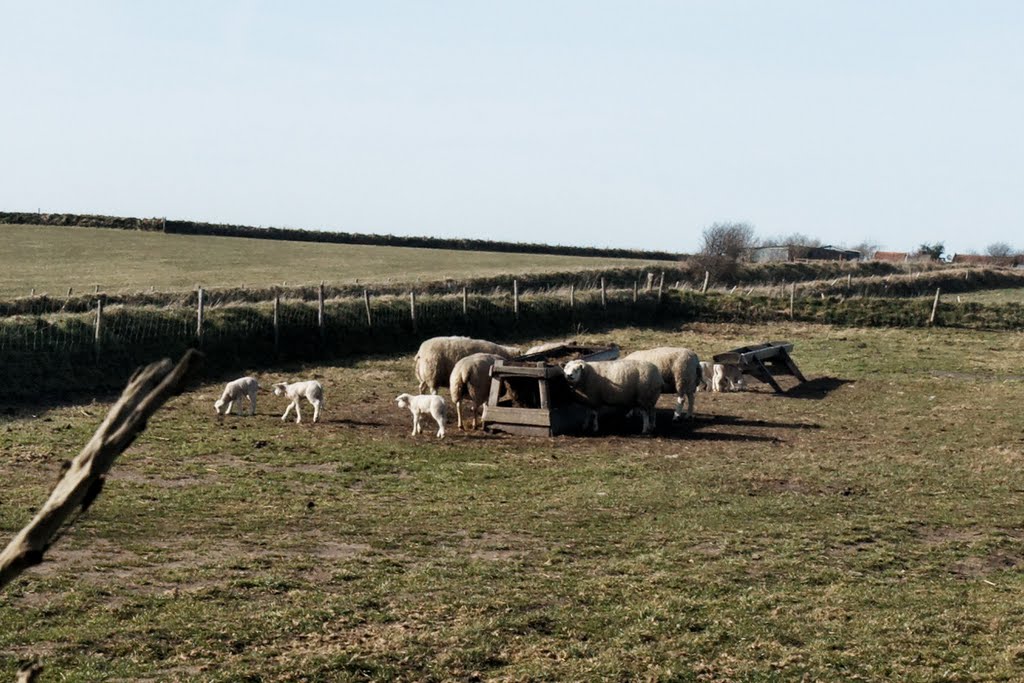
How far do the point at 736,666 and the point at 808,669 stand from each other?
0.57m

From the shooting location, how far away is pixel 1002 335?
38562 mm

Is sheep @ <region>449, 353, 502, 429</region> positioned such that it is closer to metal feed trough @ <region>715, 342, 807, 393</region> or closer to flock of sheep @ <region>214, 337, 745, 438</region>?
flock of sheep @ <region>214, 337, 745, 438</region>

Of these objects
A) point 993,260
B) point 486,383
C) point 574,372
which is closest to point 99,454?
point 574,372

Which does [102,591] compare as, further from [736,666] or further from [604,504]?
[604,504]

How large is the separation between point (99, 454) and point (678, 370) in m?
22.1

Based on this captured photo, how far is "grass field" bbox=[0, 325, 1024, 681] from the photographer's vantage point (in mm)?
9266

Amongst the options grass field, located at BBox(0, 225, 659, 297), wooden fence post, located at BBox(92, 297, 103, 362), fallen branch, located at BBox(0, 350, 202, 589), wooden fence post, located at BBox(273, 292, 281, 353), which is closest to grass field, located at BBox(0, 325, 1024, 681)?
wooden fence post, located at BBox(92, 297, 103, 362)

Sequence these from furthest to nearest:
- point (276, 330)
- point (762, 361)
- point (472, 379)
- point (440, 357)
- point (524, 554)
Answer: point (276, 330)
point (762, 361)
point (440, 357)
point (472, 379)
point (524, 554)

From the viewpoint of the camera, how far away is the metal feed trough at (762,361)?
88.1 feet

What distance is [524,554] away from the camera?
41.3 feet

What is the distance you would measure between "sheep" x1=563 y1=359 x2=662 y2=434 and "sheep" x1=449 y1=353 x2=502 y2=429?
171 cm

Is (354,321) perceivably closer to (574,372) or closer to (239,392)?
(239,392)

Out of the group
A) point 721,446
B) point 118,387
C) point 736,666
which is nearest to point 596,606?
point 736,666

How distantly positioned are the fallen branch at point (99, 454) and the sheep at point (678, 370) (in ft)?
71.0
